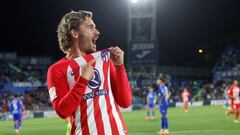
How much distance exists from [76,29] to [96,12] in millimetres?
52135

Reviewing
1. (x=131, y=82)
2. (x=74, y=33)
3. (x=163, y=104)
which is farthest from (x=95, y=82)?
(x=131, y=82)

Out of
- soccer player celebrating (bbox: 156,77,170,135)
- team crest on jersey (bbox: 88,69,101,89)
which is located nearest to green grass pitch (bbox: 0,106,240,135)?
soccer player celebrating (bbox: 156,77,170,135)

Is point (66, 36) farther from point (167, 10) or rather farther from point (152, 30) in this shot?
point (167, 10)

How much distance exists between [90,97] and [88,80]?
18cm

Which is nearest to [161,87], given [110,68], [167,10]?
[110,68]

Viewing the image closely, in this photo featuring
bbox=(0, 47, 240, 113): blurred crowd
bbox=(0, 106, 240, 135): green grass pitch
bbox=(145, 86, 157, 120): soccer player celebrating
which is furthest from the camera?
bbox=(0, 47, 240, 113): blurred crowd

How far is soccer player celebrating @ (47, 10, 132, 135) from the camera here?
3.17 metres

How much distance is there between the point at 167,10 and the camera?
64.5 m

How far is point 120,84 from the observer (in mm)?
3375

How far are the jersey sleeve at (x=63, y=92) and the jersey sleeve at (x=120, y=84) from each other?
1.28 ft

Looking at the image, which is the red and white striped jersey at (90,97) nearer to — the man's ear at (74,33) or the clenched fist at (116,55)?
the clenched fist at (116,55)

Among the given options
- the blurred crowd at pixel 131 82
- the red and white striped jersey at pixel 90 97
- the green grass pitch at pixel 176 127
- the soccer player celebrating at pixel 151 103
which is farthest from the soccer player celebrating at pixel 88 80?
the blurred crowd at pixel 131 82

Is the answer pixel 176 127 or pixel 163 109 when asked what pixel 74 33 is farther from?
pixel 176 127

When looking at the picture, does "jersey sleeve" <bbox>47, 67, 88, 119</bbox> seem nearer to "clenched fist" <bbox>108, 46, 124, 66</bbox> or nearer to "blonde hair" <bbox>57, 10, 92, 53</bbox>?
"blonde hair" <bbox>57, 10, 92, 53</bbox>
